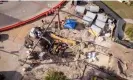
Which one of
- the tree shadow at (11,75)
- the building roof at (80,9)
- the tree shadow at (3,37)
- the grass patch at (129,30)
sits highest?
the building roof at (80,9)

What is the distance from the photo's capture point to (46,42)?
27484 mm

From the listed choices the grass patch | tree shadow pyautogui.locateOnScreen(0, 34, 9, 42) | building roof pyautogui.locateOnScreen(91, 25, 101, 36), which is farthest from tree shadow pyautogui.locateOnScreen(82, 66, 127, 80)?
tree shadow pyautogui.locateOnScreen(0, 34, 9, 42)

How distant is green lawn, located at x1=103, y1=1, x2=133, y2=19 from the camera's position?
30.2 meters

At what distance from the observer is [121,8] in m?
30.6

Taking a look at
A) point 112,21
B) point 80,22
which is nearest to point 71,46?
point 80,22

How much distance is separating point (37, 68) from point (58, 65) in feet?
5.79

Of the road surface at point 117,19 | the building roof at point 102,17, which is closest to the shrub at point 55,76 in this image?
the road surface at point 117,19

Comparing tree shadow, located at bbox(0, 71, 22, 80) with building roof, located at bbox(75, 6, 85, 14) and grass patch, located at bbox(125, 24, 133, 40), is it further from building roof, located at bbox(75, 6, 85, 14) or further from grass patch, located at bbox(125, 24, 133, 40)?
grass patch, located at bbox(125, 24, 133, 40)

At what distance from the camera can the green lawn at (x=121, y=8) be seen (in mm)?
30156

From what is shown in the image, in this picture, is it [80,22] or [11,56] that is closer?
[11,56]

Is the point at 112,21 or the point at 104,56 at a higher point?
the point at 112,21

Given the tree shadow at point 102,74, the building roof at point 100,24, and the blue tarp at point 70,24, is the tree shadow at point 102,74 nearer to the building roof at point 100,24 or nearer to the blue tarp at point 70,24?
the building roof at point 100,24

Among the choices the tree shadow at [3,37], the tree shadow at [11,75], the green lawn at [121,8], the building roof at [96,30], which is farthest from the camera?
the green lawn at [121,8]

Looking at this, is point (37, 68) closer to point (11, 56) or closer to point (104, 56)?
point (11, 56)
